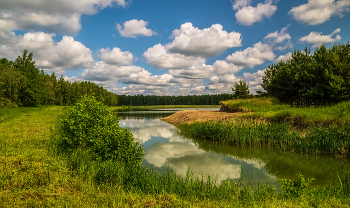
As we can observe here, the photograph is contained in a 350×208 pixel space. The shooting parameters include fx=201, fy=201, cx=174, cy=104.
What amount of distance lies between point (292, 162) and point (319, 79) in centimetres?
2477

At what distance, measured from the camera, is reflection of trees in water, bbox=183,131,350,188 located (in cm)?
903

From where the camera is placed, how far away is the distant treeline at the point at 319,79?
87.2 ft

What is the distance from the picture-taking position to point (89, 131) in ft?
28.5

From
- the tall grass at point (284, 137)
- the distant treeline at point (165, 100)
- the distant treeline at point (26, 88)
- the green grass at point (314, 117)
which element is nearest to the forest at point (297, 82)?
the distant treeline at point (26, 88)

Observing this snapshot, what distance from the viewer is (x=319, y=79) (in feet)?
97.3

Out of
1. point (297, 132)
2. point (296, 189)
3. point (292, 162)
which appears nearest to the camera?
point (296, 189)

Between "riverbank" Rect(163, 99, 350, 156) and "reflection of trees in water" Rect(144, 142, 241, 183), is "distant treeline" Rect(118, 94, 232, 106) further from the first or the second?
"reflection of trees in water" Rect(144, 142, 241, 183)

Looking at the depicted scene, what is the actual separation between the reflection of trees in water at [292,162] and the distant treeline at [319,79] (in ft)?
63.2

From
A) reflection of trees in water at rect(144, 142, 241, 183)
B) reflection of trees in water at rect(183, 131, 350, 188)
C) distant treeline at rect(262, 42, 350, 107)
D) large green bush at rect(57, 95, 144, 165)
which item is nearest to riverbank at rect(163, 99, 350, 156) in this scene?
reflection of trees in water at rect(183, 131, 350, 188)

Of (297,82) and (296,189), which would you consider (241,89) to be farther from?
(296,189)

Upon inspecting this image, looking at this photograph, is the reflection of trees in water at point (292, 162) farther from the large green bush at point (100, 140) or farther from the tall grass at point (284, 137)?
the large green bush at point (100, 140)

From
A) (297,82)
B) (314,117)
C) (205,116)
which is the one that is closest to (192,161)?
(314,117)

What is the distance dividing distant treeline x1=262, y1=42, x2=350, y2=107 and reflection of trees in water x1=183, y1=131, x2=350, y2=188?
63.2 feet

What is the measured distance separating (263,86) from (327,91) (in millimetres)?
20336
